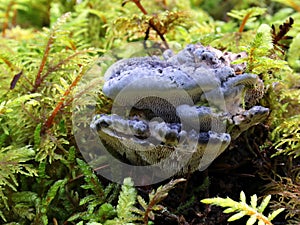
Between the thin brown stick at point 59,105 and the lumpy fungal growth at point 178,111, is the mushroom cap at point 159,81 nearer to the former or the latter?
the lumpy fungal growth at point 178,111

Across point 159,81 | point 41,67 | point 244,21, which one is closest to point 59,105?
point 41,67

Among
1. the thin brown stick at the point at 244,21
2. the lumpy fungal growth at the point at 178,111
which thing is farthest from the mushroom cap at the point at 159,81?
the thin brown stick at the point at 244,21

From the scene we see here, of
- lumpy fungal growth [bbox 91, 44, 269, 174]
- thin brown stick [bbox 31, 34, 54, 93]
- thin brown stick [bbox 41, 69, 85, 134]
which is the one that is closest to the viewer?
lumpy fungal growth [bbox 91, 44, 269, 174]

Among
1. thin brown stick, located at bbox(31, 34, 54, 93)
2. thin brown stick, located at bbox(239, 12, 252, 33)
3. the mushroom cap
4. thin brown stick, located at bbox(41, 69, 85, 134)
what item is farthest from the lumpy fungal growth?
thin brown stick, located at bbox(239, 12, 252, 33)

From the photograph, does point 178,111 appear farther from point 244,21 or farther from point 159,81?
point 244,21

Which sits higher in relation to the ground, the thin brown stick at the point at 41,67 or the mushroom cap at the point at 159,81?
the mushroom cap at the point at 159,81

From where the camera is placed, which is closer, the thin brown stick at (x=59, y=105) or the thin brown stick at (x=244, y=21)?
the thin brown stick at (x=59, y=105)

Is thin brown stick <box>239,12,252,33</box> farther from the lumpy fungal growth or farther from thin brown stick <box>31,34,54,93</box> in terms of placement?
thin brown stick <box>31,34,54,93</box>

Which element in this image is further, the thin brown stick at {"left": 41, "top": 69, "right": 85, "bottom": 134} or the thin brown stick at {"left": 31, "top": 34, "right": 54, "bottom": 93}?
the thin brown stick at {"left": 31, "top": 34, "right": 54, "bottom": 93}
